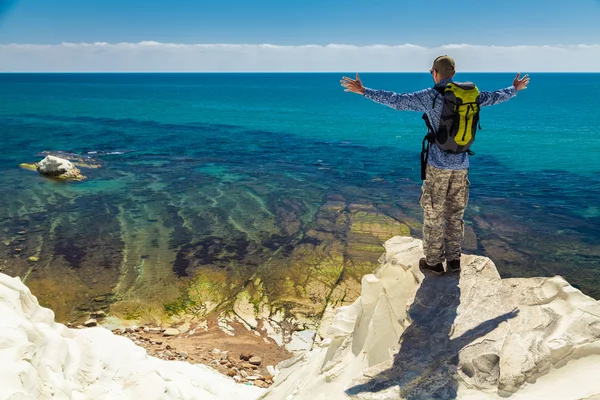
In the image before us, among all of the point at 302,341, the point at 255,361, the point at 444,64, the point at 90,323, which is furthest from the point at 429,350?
the point at 90,323

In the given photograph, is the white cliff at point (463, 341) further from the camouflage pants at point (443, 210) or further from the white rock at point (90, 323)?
the white rock at point (90, 323)

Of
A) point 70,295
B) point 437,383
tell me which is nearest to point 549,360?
point 437,383

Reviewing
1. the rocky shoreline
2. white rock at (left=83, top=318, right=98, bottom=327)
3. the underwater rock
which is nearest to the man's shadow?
the rocky shoreline

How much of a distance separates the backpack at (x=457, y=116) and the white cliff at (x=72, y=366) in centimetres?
587

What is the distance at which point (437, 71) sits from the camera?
21.6 ft

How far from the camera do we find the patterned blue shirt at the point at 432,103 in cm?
655

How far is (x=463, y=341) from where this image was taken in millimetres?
5938

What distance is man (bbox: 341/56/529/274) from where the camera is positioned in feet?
21.5

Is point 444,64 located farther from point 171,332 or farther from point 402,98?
point 171,332

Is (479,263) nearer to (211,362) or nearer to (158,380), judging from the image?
(158,380)

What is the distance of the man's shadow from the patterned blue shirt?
5.96 feet

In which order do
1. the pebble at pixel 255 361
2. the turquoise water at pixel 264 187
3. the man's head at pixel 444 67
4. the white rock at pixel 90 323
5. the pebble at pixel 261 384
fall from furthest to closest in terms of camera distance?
the turquoise water at pixel 264 187 → the white rock at pixel 90 323 → the pebble at pixel 255 361 → the pebble at pixel 261 384 → the man's head at pixel 444 67

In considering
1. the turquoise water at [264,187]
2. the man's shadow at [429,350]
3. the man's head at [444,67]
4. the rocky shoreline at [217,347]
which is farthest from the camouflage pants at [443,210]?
the turquoise water at [264,187]

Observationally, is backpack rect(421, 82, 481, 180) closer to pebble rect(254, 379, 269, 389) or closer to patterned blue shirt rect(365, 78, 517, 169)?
patterned blue shirt rect(365, 78, 517, 169)
